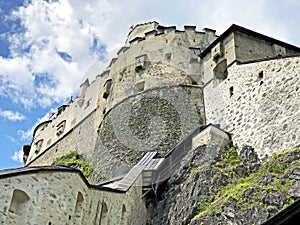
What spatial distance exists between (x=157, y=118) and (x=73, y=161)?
22.4 feet

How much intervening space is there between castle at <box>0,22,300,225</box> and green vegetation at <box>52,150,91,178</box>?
421mm

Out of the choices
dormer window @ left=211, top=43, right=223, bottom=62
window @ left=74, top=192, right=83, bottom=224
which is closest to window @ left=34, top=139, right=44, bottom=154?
dormer window @ left=211, top=43, right=223, bottom=62

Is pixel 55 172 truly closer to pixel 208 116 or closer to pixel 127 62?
pixel 208 116

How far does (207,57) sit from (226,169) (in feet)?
25.5

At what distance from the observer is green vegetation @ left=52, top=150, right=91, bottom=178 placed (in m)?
20.5

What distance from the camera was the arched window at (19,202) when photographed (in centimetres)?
811

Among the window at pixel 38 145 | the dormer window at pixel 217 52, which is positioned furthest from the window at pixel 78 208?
the window at pixel 38 145

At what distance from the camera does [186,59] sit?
2053 cm

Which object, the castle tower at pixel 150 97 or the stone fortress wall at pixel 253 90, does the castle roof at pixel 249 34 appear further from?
the castle tower at pixel 150 97

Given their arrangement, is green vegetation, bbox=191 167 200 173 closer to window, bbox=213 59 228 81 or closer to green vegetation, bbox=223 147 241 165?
green vegetation, bbox=223 147 241 165

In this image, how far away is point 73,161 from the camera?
22.3 meters

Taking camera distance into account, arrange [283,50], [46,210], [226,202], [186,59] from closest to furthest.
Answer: [46,210] < [226,202] < [283,50] < [186,59]

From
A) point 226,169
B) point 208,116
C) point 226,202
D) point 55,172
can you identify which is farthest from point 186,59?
point 55,172

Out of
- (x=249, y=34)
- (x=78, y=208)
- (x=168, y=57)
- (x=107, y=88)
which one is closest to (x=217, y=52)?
(x=249, y=34)
